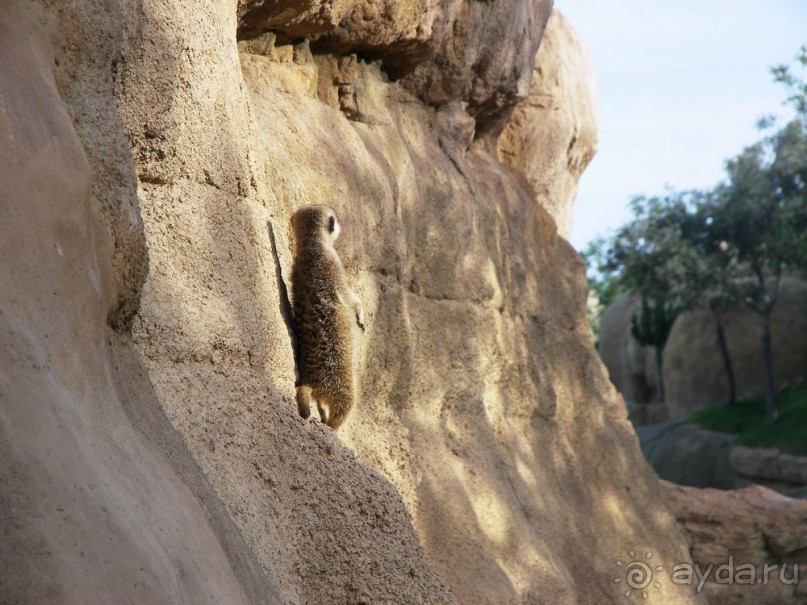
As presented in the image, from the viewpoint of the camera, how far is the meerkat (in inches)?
213

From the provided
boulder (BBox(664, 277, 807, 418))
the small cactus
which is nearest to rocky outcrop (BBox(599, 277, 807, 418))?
boulder (BBox(664, 277, 807, 418))

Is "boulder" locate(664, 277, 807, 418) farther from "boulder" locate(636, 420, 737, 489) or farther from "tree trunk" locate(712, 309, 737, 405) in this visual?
"boulder" locate(636, 420, 737, 489)

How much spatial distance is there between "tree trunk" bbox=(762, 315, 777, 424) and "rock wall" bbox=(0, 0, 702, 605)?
38.0ft

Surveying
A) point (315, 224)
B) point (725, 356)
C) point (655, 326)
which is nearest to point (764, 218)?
point (725, 356)

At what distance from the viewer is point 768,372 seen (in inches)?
846

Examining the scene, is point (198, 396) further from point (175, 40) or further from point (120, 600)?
point (120, 600)

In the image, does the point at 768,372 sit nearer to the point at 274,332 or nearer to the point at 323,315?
the point at 323,315

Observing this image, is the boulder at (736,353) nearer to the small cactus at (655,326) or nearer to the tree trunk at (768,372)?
the tree trunk at (768,372)

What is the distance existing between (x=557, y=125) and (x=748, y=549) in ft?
13.5

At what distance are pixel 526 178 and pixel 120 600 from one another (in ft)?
26.5

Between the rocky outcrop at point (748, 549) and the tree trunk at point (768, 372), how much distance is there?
10.1 m

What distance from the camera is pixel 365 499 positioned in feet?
16.1

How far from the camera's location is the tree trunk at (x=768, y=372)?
2112 centimetres

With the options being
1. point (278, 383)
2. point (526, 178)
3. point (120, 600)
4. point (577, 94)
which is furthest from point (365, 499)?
point (577, 94)
